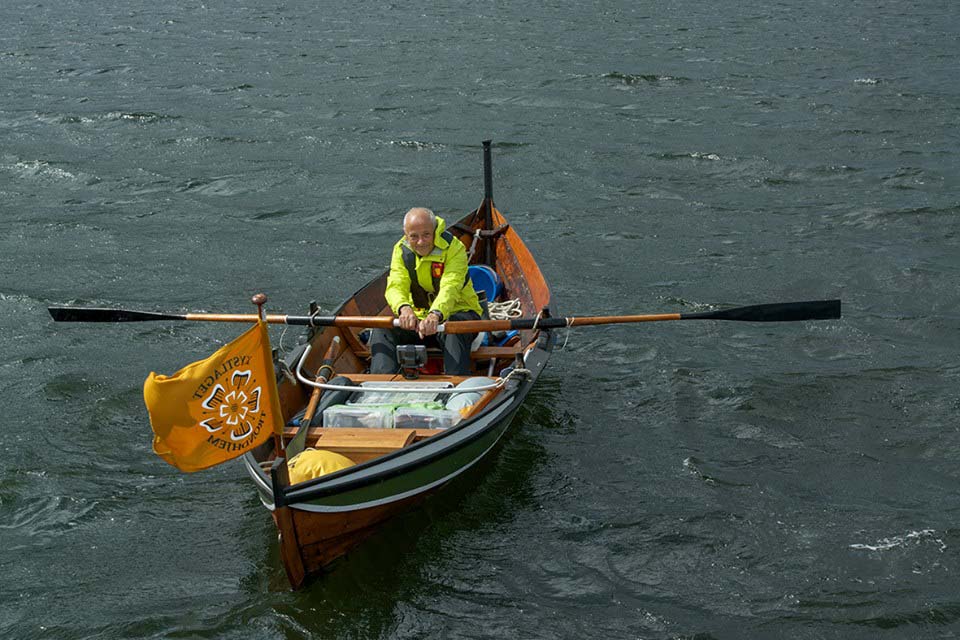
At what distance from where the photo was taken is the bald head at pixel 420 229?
9219 millimetres

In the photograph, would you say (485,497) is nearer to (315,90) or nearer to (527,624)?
(527,624)

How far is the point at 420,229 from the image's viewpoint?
923cm

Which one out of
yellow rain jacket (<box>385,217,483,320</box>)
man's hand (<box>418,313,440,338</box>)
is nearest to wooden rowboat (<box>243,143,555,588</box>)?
man's hand (<box>418,313,440,338</box>)

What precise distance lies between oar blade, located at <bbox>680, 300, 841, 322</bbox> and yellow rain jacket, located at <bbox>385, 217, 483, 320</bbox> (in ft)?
6.10

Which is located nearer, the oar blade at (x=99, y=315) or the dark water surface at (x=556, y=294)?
the dark water surface at (x=556, y=294)

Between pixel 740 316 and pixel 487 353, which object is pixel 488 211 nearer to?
pixel 487 353

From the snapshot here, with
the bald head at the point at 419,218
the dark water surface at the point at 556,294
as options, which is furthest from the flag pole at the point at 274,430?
the bald head at the point at 419,218

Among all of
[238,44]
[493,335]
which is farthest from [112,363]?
[238,44]

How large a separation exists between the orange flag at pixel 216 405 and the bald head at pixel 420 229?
228 centimetres

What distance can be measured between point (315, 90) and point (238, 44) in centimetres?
532

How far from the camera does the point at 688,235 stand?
1470 centimetres

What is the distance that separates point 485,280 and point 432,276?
1.77 m

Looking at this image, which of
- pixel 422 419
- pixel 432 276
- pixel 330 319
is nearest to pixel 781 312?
pixel 432 276

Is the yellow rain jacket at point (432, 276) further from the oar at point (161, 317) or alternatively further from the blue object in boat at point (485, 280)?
the blue object in boat at point (485, 280)
